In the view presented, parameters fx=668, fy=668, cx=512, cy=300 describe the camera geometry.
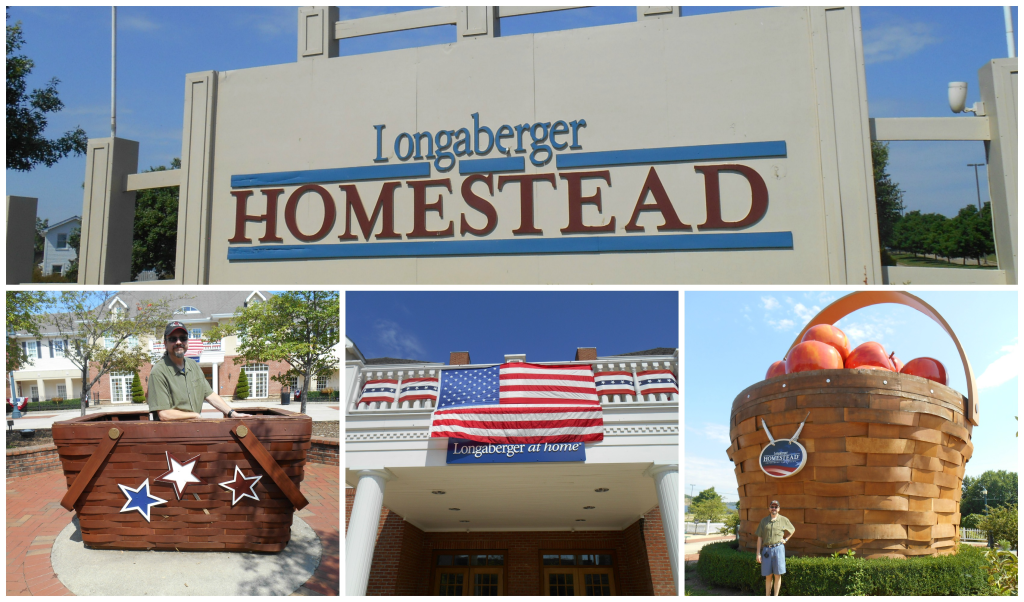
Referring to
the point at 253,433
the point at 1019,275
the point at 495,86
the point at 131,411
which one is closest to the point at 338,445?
the point at 253,433

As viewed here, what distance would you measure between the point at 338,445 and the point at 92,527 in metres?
2.36

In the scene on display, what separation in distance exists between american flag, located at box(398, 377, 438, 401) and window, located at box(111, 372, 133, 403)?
318 centimetres

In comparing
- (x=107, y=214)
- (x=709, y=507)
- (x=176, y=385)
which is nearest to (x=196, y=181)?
(x=107, y=214)

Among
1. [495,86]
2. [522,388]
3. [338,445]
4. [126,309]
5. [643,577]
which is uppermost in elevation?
[495,86]

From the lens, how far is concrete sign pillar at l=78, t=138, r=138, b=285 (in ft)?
36.2

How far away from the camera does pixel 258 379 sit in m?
7.73

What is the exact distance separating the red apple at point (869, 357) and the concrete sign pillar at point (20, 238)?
1268 cm

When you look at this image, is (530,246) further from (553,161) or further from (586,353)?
(586,353)

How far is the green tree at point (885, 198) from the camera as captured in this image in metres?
34.3

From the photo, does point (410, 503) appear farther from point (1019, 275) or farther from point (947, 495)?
point (1019, 275)

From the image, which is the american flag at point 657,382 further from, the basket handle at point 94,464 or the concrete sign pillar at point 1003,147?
the basket handle at point 94,464

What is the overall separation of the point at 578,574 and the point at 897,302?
30.6 ft

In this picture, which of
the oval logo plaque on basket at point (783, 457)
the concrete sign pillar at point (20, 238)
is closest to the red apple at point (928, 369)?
the oval logo plaque on basket at point (783, 457)

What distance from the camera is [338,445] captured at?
7.43 m
